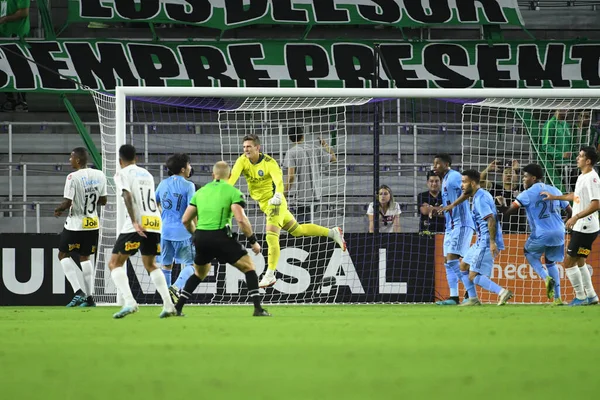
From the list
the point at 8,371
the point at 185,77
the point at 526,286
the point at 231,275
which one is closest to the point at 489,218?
the point at 526,286

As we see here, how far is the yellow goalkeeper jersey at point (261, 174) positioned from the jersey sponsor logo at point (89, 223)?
2.20 m

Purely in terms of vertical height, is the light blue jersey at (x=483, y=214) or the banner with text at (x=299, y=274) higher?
the light blue jersey at (x=483, y=214)

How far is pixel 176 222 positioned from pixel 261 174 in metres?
1.30

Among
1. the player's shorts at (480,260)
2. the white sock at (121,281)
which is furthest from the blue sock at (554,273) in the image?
the white sock at (121,281)

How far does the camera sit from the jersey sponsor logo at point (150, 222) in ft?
33.7

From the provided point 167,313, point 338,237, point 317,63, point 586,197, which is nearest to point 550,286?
point 586,197

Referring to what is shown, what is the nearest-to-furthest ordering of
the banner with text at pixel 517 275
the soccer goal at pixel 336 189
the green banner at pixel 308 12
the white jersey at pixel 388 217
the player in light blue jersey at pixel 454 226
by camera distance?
1. the player in light blue jersey at pixel 454 226
2. the soccer goal at pixel 336 189
3. the banner with text at pixel 517 275
4. the white jersey at pixel 388 217
5. the green banner at pixel 308 12

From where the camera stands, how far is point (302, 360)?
5.41 metres

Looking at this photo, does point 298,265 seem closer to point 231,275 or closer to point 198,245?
point 231,275

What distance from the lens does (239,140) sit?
18328 mm

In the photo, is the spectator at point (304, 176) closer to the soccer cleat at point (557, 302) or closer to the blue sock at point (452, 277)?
the blue sock at point (452, 277)

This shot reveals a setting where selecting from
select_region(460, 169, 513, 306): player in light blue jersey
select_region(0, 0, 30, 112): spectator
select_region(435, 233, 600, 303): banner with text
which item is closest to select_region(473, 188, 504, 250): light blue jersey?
select_region(460, 169, 513, 306): player in light blue jersey

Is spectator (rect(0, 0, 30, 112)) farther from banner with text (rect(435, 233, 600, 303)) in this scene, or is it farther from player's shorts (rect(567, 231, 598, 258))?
player's shorts (rect(567, 231, 598, 258))

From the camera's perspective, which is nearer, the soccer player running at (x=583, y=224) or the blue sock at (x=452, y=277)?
the soccer player running at (x=583, y=224)
